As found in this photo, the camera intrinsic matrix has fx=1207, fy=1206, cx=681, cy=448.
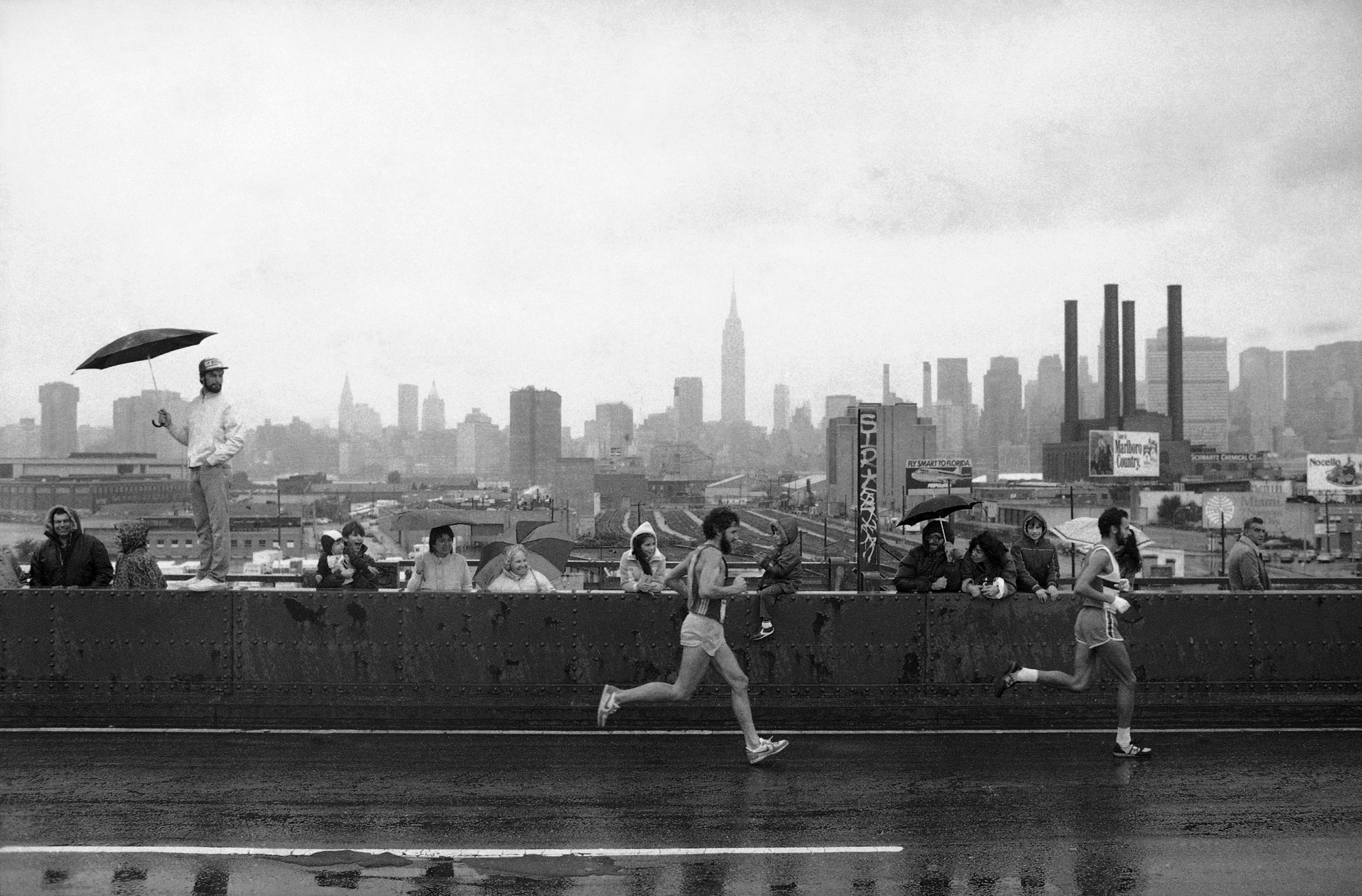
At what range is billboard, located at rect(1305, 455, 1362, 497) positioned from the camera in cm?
13425

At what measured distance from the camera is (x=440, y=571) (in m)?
10.3

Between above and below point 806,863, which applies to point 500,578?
above

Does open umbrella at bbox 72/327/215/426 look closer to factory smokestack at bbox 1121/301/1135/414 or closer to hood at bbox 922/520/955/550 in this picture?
hood at bbox 922/520/955/550

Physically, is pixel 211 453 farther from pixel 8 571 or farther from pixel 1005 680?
pixel 1005 680

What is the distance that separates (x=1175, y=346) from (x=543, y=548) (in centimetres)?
16921

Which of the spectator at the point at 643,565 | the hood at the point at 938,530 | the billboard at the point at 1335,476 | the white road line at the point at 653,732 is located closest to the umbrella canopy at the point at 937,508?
the hood at the point at 938,530

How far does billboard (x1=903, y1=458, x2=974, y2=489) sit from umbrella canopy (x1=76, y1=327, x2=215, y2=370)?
255 ft

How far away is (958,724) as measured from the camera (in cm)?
992

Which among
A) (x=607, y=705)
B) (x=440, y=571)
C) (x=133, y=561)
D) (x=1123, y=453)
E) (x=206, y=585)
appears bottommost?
(x=607, y=705)

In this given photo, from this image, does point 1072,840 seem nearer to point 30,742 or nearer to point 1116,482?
point 30,742

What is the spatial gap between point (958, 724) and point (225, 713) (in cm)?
598

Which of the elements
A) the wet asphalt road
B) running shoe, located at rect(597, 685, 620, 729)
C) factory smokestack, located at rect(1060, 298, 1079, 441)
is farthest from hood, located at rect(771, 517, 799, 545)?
factory smokestack, located at rect(1060, 298, 1079, 441)

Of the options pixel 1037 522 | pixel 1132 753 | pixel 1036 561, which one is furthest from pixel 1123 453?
pixel 1132 753

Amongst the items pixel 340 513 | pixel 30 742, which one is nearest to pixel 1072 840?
pixel 30 742
